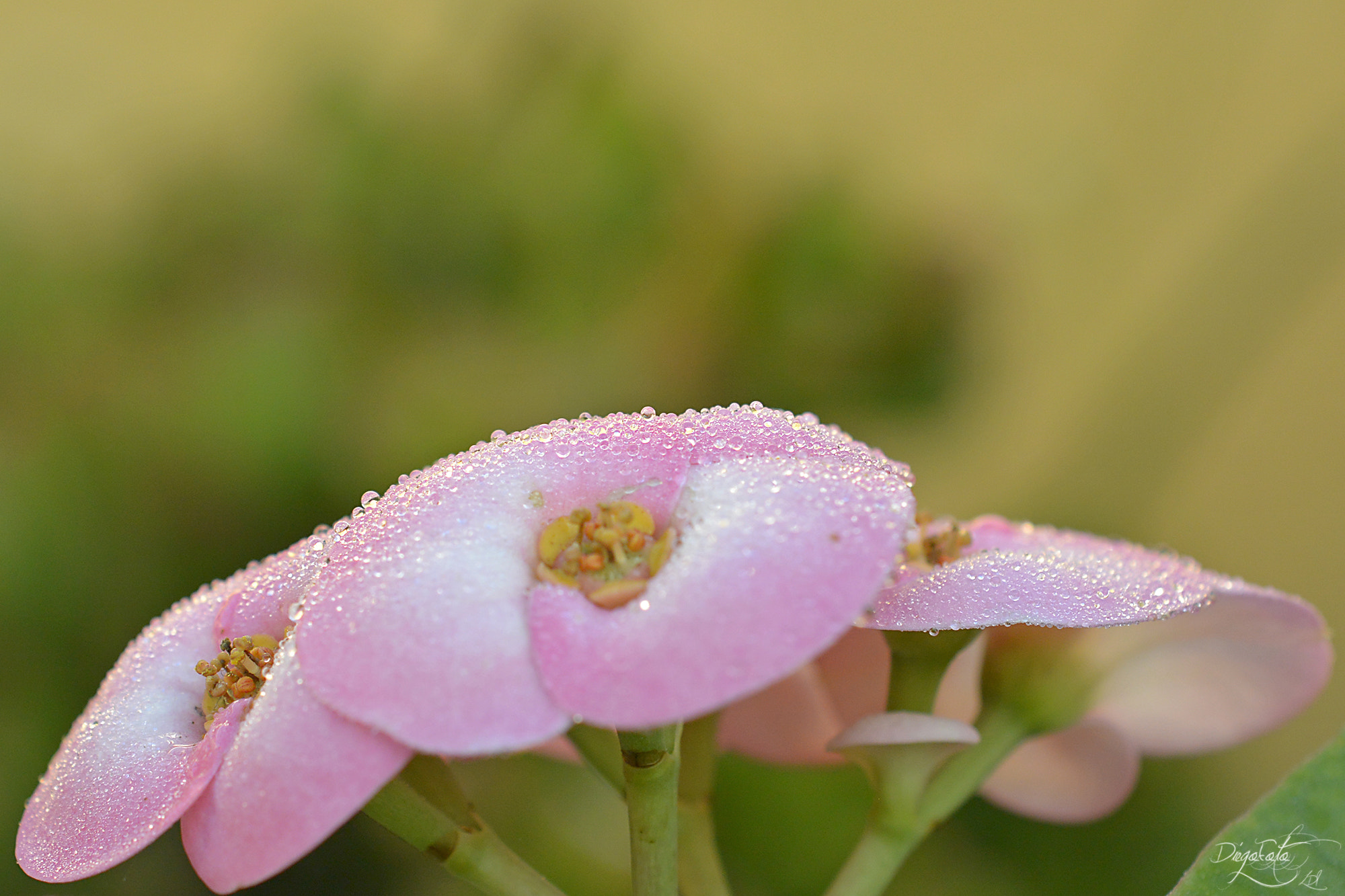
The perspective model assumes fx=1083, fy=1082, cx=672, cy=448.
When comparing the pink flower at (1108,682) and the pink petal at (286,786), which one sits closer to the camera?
the pink petal at (286,786)

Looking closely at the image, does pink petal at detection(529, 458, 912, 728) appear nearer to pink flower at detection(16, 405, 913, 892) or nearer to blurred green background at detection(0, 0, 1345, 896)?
pink flower at detection(16, 405, 913, 892)

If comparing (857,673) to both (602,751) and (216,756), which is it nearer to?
(602,751)

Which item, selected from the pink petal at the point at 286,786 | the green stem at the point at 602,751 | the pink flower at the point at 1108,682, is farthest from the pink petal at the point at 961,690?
the pink petal at the point at 286,786

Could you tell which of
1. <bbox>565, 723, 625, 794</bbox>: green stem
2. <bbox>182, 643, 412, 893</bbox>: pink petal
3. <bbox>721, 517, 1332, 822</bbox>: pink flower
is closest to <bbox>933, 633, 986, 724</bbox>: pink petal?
<bbox>721, 517, 1332, 822</bbox>: pink flower

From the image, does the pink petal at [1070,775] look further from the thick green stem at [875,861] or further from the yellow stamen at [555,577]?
the yellow stamen at [555,577]

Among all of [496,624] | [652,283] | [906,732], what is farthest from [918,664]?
[652,283]

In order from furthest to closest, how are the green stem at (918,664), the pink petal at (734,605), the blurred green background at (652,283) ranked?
1. the blurred green background at (652,283)
2. the green stem at (918,664)
3. the pink petal at (734,605)

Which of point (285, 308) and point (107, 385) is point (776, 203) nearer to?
point (285, 308)

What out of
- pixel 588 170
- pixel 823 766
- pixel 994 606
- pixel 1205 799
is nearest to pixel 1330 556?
pixel 1205 799
